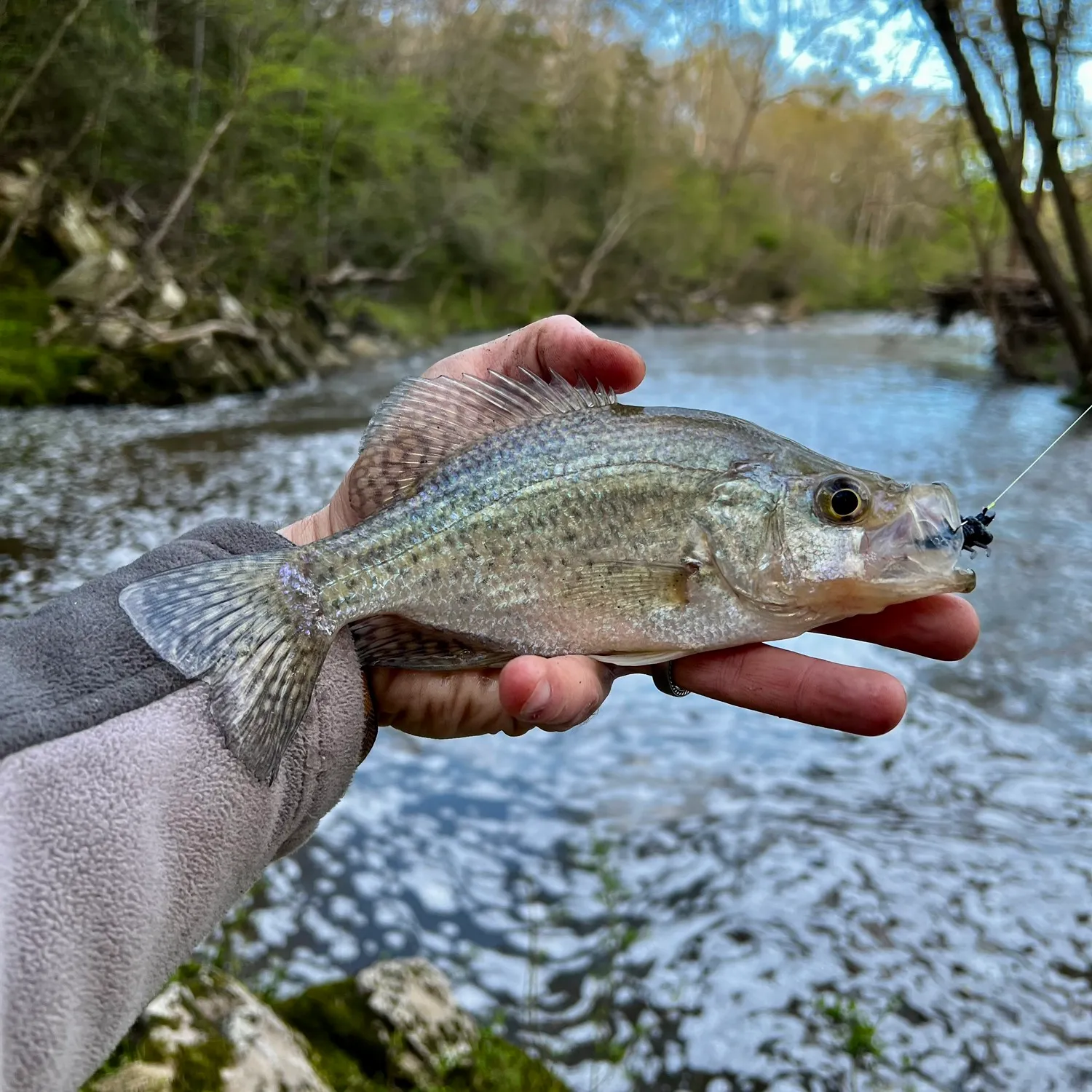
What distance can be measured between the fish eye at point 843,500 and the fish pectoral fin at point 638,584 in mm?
399

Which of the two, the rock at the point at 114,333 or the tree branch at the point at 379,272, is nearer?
the rock at the point at 114,333

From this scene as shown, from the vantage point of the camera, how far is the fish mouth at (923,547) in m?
2.25

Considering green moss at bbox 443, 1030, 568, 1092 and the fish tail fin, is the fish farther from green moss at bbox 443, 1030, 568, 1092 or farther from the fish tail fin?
green moss at bbox 443, 1030, 568, 1092

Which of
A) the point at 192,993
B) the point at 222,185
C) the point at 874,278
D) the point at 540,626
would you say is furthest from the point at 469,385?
the point at 874,278

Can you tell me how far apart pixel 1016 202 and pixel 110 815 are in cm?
1715

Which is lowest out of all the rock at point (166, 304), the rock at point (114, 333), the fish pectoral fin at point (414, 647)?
the rock at point (114, 333)

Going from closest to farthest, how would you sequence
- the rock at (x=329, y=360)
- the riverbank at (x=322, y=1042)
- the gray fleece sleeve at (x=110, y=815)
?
the gray fleece sleeve at (x=110, y=815)
the riverbank at (x=322, y=1042)
the rock at (x=329, y=360)

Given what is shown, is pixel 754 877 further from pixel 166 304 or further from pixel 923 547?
pixel 166 304

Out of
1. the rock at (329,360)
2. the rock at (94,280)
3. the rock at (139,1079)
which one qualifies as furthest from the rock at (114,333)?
the rock at (139,1079)

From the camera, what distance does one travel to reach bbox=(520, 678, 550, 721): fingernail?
2.24 m

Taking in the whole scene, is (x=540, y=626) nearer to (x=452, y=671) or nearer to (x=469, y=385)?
(x=452, y=671)

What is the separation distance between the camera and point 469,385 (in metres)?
2.72

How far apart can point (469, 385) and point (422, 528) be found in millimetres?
503

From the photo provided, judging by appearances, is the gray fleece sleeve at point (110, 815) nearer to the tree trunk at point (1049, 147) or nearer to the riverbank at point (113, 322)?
the tree trunk at point (1049, 147)
